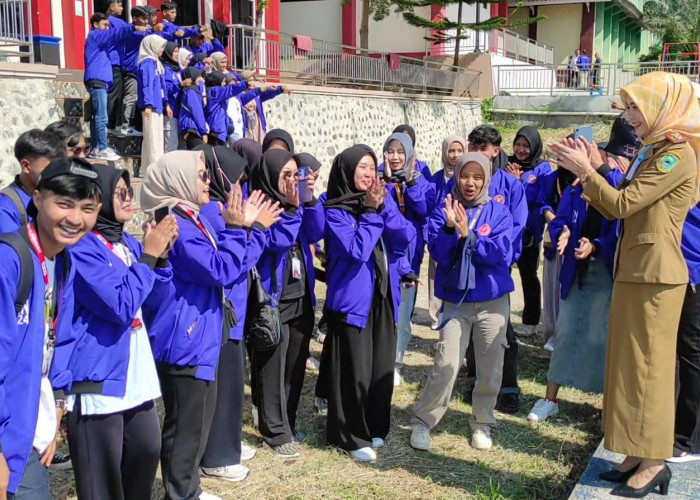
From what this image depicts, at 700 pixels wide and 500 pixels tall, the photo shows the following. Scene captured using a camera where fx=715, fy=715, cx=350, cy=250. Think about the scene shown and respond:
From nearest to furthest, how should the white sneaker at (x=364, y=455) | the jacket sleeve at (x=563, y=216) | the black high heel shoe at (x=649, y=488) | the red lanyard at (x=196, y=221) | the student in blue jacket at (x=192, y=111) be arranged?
the red lanyard at (x=196, y=221)
the black high heel shoe at (x=649, y=488)
the white sneaker at (x=364, y=455)
the jacket sleeve at (x=563, y=216)
the student in blue jacket at (x=192, y=111)

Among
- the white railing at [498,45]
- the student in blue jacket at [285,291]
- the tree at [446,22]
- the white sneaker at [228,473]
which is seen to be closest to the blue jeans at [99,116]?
the student in blue jacket at [285,291]

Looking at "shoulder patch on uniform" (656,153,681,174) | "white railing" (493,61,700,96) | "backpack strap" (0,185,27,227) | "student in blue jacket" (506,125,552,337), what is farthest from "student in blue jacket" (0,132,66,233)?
"white railing" (493,61,700,96)

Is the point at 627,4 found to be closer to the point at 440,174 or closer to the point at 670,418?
the point at 440,174

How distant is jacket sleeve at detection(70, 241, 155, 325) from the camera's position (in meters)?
2.67

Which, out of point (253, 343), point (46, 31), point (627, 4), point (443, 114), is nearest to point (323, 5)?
point (443, 114)

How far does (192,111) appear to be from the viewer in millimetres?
8539

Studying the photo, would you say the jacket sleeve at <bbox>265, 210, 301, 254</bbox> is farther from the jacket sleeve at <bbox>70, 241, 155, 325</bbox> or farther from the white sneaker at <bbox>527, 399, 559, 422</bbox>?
the white sneaker at <bbox>527, 399, 559, 422</bbox>

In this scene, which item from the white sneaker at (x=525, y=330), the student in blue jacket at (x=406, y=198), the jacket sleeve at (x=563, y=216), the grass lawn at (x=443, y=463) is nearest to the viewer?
the grass lawn at (x=443, y=463)

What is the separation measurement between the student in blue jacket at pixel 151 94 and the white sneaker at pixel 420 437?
509 centimetres

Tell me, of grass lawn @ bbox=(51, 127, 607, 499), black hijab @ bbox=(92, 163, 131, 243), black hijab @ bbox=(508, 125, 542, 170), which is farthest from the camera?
black hijab @ bbox=(508, 125, 542, 170)

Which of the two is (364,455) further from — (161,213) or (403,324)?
(161,213)

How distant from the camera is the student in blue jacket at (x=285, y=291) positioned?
13.7ft

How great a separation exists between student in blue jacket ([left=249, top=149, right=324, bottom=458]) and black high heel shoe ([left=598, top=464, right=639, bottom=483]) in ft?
5.80

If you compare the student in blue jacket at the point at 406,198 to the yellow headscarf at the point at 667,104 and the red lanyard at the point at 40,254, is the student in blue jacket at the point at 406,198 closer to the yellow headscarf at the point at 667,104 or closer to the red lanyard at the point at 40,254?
the yellow headscarf at the point at 667,104
